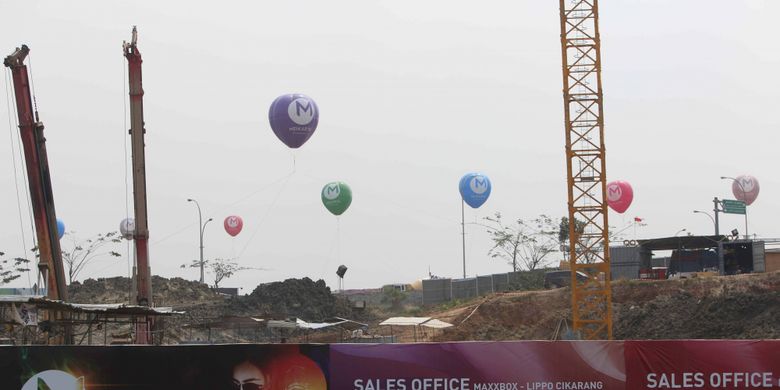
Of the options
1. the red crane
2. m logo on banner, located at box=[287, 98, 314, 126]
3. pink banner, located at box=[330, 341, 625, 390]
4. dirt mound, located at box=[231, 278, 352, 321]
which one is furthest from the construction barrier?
dirt mound, located at box=[231, 278, 352, 321]

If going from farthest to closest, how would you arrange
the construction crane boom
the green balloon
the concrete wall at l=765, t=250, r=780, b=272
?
the green balloon → the concrete wall at l=765, t=250, r=780, b=272 → the construction crane boom

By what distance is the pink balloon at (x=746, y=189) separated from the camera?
90.1 metres

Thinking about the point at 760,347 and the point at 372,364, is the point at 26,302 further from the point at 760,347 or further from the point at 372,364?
the point at 760,347

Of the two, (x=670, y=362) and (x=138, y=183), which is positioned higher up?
(x=138, y=183)

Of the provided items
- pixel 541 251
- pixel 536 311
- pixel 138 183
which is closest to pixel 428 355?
pixel 138 183

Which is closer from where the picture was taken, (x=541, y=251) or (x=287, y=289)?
(x=287, y=289)

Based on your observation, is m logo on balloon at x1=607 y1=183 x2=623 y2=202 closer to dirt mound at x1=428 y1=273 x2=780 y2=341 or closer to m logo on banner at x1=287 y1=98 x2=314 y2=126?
dirt mound at x1=428 y1=273 x2=780 y2=341

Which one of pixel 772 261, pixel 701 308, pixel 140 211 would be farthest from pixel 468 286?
pixel 140 211

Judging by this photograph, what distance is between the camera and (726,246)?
57.2 meters

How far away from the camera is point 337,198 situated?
231 feet

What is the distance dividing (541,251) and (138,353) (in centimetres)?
8279

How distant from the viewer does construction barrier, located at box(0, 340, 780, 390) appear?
13188 millimetres

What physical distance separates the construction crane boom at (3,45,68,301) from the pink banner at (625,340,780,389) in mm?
18064

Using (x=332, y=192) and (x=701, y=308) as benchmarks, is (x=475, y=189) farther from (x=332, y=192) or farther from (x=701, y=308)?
(x=701, y=308)
